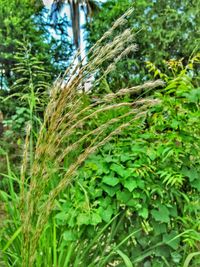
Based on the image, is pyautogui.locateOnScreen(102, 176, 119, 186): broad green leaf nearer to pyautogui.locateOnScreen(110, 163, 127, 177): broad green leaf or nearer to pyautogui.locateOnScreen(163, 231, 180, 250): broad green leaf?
pyautogui.locateOnScreen(110, 163, 127, 177): broad green leaf

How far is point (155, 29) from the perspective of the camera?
10.2 meters

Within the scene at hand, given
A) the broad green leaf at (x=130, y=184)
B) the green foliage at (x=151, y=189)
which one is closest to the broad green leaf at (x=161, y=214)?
the green foliage at (x=151, y=189)

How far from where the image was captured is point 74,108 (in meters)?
1.30

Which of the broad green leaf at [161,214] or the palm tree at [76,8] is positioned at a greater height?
the palm tree at [76,8]

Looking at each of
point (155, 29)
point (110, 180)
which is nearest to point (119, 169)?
point (110, 180)

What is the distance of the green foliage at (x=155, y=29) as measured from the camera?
32.5 ft

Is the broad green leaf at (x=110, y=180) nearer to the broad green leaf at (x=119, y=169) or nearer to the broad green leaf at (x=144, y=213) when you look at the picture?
the broad green leaf at (x=119, y=169)

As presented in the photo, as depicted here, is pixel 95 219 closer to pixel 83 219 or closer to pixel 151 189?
pixel 83 219

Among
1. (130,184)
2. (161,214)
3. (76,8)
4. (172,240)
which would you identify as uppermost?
(76,8)

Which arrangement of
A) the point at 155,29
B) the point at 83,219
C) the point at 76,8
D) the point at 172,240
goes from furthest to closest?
the point at 76,8, the point at 155,29, the point at 172,240, the point at 83,219

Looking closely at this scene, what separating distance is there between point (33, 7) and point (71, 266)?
848cm

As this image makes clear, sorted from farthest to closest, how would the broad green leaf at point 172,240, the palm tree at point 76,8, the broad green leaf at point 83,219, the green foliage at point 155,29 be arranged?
1. the palm tree at point 76,8
2. the green foliage at point 155,29
3. the broad green leaf at point 172,240
4. the broad green leaf at point 83,219

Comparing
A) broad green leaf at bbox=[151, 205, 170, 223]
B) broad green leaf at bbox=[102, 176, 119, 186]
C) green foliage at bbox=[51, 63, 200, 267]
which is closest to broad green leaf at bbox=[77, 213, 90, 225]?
green foliage at bbox=[51, 63, 200, 267]

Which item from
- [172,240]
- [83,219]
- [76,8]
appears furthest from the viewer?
[76,8]
